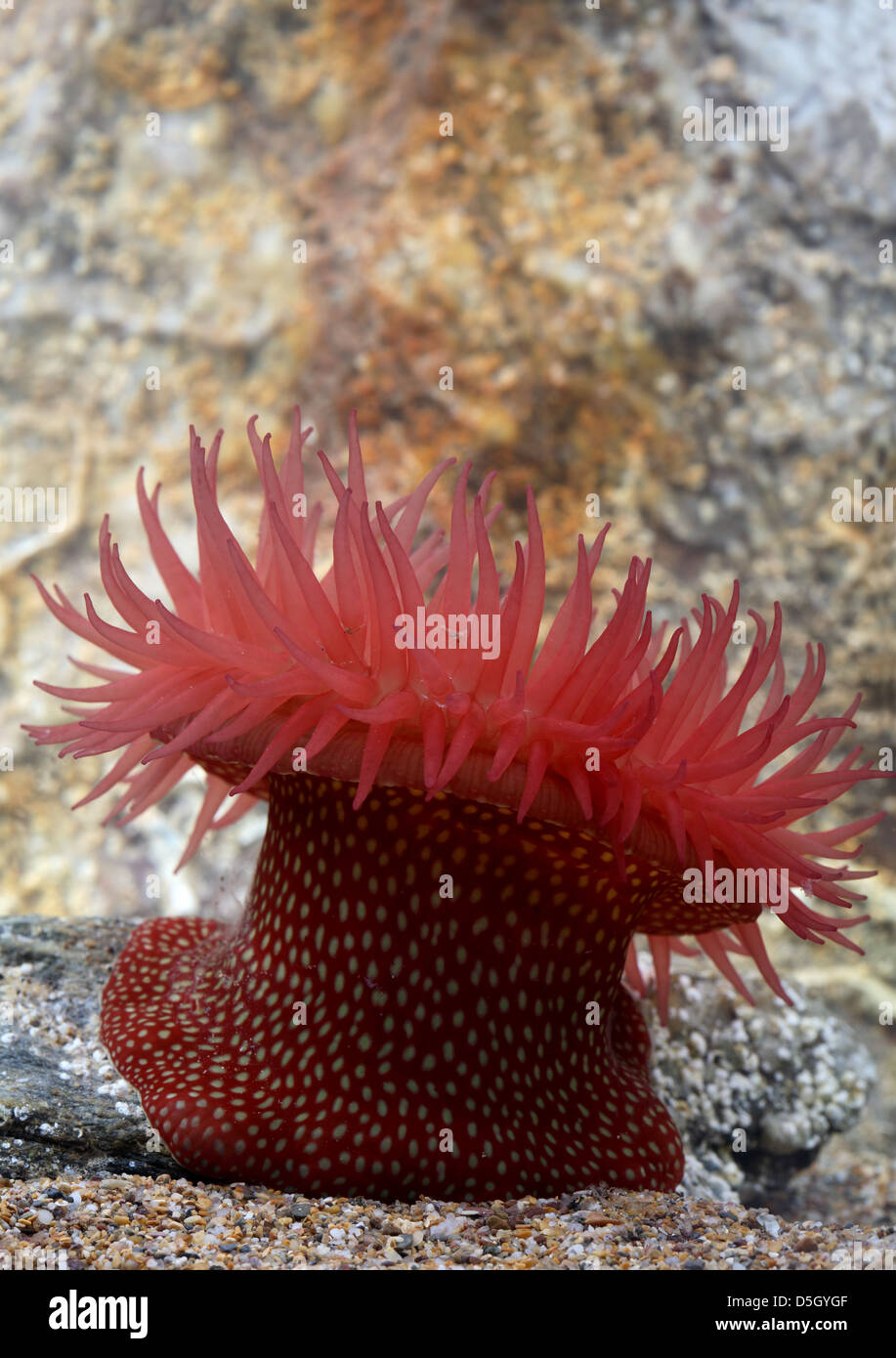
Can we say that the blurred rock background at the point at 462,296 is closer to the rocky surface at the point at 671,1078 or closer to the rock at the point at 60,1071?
the rocky surface at the point at 671,1078

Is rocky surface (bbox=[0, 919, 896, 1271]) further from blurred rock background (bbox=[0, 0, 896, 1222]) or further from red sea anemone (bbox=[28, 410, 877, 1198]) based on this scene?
blurred rock background (bbox=[0, 0, 896, 1222])

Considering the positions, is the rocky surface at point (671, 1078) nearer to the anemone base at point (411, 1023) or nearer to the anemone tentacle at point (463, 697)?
the anemone base at point (411, 1023)

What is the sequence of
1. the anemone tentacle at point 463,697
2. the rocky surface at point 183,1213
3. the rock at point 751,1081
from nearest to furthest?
the rocky surface at point 183,1213, the anemone tentacle at point 463,697, the rock at point 751,1081

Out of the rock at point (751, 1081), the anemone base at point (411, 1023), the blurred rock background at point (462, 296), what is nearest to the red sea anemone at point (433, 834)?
the anemone base at point (411, 1023)

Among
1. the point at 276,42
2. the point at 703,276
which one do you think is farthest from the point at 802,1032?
the point at 276,42

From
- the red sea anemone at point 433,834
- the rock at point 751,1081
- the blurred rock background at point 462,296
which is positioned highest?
the blurred rock background at point 462,296

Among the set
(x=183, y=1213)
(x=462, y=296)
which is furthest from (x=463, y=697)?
(x=462, y=296)

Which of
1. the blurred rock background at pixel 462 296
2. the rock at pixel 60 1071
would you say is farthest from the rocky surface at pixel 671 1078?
the blurred rock background at pixel 462 296

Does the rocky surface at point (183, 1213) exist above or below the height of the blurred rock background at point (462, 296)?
below

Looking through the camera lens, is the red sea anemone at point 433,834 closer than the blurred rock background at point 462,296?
Yes

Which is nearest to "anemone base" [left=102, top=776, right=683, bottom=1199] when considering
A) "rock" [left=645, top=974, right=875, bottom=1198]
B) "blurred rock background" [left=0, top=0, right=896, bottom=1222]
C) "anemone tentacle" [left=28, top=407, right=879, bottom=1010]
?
"anemone tentacle" [left=28, top=407, right=879, bottom=1010]

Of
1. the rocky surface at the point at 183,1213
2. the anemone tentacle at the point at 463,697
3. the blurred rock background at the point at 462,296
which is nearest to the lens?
the rocky surface at the point at 183,1213
